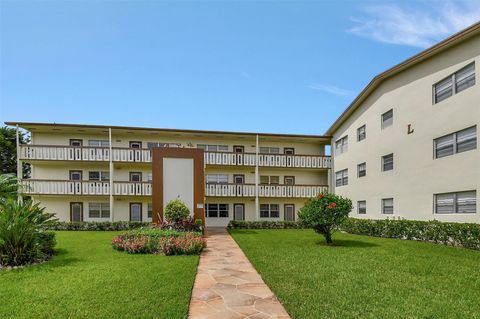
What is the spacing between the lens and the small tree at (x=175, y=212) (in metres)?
14.7

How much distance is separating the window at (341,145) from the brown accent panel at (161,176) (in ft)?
39.2

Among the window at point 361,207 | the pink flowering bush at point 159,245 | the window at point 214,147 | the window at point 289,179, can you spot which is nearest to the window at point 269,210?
the window at point 289,179

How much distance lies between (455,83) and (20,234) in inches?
674

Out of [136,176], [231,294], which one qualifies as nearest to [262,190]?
[136,176]

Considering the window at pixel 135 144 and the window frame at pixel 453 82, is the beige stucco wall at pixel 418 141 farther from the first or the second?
the window at pixel 135 144

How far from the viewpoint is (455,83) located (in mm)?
12523

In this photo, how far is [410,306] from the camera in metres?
5.03

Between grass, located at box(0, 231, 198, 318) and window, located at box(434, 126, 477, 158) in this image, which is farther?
window, located at box(434, 126, 477, 158)

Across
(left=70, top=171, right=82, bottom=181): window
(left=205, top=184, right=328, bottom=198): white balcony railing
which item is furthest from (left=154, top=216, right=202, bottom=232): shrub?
(left=70, top=171, right=82, bottom=181): window

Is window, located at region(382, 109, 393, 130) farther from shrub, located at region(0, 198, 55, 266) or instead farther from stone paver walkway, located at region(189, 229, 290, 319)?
shrub, located at region(0, 198, 55, 266)

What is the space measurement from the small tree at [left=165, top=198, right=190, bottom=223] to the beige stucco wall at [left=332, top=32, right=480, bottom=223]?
11553mm

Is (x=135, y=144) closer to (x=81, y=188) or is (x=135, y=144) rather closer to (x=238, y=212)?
(x=81, y=188)

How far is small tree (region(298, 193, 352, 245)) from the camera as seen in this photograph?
1234 centimetres

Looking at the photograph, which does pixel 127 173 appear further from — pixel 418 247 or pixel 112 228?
pixel 418 247
